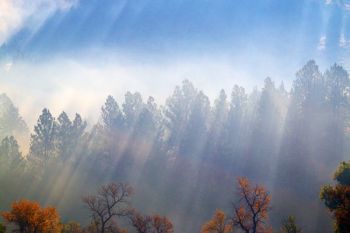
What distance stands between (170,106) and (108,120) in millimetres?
23500

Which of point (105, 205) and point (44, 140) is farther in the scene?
point (44, 140)

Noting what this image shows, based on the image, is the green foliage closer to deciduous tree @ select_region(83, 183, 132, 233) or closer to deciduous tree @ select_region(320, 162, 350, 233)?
deciduous tree @ select_region(320, 162, 350, 233)

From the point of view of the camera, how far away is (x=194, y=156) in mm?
113938

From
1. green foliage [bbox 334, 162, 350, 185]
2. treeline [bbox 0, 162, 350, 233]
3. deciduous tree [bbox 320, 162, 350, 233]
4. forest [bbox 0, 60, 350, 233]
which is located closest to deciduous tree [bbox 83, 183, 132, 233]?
treeline [bbox 0, 162, 350, 233]

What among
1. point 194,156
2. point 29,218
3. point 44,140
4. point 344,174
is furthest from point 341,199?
point 44,140

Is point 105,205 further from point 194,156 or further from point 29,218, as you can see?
point 194,156

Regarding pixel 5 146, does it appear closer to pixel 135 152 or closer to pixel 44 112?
pixel 44 112

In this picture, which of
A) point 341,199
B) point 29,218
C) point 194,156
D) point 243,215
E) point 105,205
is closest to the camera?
point 341,199

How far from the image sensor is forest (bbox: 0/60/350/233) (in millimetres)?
95062

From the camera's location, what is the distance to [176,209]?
9712 cm

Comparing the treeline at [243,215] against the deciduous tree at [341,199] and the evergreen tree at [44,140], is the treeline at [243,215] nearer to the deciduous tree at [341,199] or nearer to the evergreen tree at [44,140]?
the deciduous tree at [341,199]

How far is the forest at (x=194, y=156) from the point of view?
9506 cm

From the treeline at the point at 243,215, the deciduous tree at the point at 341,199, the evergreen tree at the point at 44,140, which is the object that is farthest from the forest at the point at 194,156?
the deciduous tree at the point at 341,199

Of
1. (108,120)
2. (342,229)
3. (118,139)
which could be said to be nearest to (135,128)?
(118,139)
